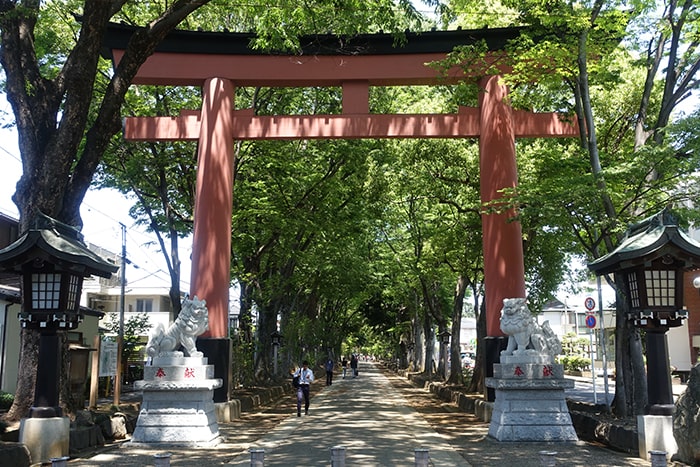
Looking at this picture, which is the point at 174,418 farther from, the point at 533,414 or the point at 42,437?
the point at 533,414

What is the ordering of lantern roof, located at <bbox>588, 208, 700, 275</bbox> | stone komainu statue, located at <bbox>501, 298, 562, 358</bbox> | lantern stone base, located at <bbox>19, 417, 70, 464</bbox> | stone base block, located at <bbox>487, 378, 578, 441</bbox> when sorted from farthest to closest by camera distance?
stone komainu statue, located at <bbox>501, 298, 562, 358</bbox>, stone base block, located at <bbox>487, 378, 578, 441</bbox>, lantern roof, located at <bbox>588, 208, 700, 275</bbox>, lantern stone base, located at <bbox>19, 417, 70, 464</bbox>

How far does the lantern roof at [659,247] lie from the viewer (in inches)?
384

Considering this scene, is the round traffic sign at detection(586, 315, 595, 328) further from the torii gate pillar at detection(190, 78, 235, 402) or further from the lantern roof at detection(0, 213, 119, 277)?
the lantern roof at detection(0, 213, 119, 277)

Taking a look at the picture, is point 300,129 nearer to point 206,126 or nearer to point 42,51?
point 206,126

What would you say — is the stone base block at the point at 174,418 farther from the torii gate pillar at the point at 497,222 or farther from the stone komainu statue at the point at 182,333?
the torii gate pillar at the point at 497,222

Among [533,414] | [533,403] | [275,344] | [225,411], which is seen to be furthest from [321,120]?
[275,344]

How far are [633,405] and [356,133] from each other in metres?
8.82

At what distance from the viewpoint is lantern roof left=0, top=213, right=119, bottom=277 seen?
953 centimetres

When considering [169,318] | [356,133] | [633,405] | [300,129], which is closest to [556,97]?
[356,133]

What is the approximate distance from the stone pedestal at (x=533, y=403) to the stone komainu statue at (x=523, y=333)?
11.1 inches

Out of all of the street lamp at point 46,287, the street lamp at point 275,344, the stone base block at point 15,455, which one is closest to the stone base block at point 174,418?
the street lamp at point 46,287

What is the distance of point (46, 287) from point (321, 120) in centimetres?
802

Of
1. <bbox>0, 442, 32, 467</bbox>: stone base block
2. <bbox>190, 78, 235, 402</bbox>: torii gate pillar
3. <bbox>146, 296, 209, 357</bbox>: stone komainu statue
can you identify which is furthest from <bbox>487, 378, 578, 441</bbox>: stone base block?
<bbox>0, 442, 32, 467</bbox>: stone base block

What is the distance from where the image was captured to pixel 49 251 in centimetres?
955
